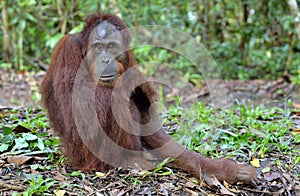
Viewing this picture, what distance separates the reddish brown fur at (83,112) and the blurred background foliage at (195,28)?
4.22m

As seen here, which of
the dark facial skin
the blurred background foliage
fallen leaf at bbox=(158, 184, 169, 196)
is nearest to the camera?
fallen leaf at bbox=(158, 184, 169, 196)

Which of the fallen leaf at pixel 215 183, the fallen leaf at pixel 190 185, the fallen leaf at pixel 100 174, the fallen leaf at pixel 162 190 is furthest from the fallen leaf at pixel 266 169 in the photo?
the fallen leaf at pixel 100 174

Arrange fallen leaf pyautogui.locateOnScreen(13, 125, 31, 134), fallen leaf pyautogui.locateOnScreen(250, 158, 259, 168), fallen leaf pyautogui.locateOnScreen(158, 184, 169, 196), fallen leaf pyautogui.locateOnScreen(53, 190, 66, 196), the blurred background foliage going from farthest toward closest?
the blurred background foliage
fallen leaf pyautogui.locateOnScreen(13, 125, 31, 134)
fallen leaf pyautogui.locateOnScreen(250, 158, 259, 168)
fallen leaf pyautogui.locateOnScreen(158, 184, 169, 196)
fallen leaf pyautogui.locateOnScreen(53, 190, 66, 196)

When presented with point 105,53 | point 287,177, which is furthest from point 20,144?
point 287,177

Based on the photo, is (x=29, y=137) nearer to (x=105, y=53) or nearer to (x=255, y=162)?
(x=105, y=53)

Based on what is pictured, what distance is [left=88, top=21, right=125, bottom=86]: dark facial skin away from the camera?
117 inches

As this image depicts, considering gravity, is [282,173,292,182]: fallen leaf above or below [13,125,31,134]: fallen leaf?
below

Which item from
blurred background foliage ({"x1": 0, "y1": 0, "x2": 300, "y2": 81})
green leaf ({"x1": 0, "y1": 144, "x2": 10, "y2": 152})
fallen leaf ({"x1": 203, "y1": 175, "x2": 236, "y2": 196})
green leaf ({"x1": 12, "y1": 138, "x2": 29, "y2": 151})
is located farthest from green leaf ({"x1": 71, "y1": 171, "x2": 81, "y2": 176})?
blurred background foliage ({"x1": 0, "y1": 0, "x2": 300, "y2": 81})

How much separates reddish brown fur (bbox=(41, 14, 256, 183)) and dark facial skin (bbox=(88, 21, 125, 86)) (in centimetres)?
5

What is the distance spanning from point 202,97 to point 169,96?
66 centimetres

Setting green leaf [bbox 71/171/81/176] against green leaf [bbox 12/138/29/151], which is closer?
green leaf [bbox 71/171/81/176]

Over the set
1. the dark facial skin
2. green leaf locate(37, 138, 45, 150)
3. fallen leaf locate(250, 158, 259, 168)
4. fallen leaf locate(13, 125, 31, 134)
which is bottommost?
fallen leaf locate(250, 158, 259, 168)

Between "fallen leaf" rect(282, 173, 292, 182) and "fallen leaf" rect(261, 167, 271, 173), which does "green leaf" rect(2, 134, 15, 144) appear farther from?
"fallen leaf" rect(282, 173, 292, 182)

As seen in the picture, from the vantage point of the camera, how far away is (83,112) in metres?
2.82
